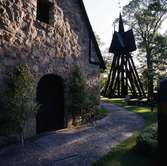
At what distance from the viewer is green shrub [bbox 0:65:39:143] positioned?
19.4 ft


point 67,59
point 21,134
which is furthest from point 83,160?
point 67,59

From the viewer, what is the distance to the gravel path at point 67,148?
493 centimetres

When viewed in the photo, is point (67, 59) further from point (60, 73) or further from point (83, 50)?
point (83, 50)

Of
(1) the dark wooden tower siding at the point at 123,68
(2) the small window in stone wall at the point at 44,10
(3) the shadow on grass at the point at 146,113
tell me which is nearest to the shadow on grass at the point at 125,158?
(3) the shadow on grass at the point at 146,113

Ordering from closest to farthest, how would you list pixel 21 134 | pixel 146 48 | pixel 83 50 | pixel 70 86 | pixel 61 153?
pixel 61 153, pixel 21 134, pixel 70 86, pixel 83 50, pixel 146 48

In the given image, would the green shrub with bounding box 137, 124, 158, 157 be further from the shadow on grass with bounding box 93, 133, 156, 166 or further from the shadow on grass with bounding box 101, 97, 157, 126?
the shadow on grass with bounding box 101, 97, 157, 126

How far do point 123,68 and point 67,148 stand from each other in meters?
22.6

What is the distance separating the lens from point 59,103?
8875 mm

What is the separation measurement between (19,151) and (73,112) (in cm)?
372

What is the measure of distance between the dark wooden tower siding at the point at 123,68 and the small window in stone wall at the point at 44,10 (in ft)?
62.7

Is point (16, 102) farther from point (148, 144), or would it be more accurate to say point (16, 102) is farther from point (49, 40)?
point (148, 144)

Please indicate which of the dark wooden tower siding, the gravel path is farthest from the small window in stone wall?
the dark wooden tower siding

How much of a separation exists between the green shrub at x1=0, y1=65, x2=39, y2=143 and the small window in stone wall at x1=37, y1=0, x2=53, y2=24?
2835 millimetres

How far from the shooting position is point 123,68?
27.3 meters
